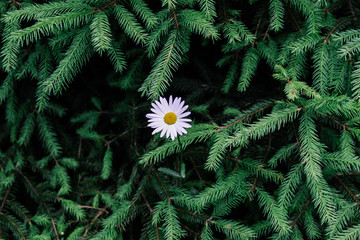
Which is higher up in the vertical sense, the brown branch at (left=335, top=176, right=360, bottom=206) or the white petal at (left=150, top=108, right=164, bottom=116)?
the white petal at (left=150, top=108, right=164, bottom=116)

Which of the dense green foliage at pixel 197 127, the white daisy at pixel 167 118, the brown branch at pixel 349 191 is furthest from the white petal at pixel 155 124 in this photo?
the brown branch at pixel 349 191

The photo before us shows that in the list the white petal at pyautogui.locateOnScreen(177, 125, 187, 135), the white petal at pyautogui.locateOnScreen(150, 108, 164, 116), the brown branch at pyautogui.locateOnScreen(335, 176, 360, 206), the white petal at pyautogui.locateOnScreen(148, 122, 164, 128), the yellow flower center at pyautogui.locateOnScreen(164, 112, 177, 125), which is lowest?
the brown branch at pyautogui.locateOnScreen(335, 176, 360, 206)

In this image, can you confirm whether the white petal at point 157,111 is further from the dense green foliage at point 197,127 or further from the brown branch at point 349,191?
the brown branch at point 349,191

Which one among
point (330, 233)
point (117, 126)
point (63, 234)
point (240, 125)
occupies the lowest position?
point (63, 234)

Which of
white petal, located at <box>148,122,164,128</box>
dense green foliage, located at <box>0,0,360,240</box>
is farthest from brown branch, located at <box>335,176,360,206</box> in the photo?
white petal, located at <box>148,122,164,128</box>

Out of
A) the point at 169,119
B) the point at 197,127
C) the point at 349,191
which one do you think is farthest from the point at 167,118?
the point at 349,191

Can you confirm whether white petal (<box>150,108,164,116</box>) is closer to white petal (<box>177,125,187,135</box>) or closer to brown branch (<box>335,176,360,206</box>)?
white petal (<box>177,125,187,135</box>)

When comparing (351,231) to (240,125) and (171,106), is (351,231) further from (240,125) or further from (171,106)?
(171,106)

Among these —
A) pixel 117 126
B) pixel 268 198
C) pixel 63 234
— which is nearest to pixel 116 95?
pixel 117 126
